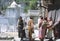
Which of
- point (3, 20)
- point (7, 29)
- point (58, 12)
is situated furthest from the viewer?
point (3, 20)

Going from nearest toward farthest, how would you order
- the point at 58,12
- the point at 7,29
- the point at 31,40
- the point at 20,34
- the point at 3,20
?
the point at 58,12, the point at 31,40, the point at 20,34, the point at 7,29, the point at 3,20

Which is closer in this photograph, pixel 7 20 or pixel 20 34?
pixel 20 34

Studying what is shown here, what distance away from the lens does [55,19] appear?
12172mm

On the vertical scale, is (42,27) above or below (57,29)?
below

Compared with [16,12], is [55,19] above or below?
above

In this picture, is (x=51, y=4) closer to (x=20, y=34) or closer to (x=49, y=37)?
(x=49, y=37)

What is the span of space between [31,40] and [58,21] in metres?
3.02

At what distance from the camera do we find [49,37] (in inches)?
529

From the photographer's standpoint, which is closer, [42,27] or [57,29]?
[57,29]

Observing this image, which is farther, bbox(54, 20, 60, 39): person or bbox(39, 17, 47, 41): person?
bbox(39, 17, 47, 41): person

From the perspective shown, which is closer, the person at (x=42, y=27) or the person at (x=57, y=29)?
the person at (x=57, y=29)

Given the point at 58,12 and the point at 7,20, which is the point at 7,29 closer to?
the point at 7,20

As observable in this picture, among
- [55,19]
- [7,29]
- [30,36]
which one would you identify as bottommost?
[7,29]

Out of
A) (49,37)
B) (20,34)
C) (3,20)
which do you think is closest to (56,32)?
(49,37)
